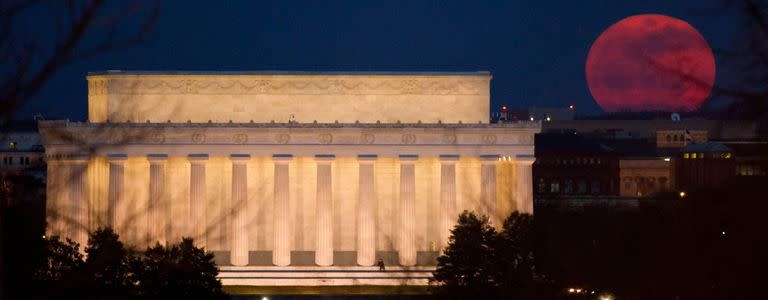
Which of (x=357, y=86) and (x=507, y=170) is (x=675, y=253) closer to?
(x=507, y=170)

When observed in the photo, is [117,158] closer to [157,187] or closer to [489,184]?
[157,187]

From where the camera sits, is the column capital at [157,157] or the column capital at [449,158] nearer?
the column capital at [157,157]

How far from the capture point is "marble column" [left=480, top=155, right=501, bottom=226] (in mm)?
103500

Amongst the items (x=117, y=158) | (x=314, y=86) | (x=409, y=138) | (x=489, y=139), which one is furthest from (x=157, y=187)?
(x=489, y=139)

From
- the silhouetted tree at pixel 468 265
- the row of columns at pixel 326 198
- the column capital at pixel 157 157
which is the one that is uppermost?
the column capital at pixel 157 157

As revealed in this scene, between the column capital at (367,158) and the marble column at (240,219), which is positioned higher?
the column capital at (367,158)

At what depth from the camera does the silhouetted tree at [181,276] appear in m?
67.7

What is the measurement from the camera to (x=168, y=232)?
101m

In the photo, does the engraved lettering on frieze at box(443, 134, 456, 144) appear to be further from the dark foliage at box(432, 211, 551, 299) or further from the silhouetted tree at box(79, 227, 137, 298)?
the silhouetted tree at box(79, 227, 137, 298)

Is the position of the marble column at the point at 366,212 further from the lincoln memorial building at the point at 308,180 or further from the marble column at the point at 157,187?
the marble column at the point at 157,187

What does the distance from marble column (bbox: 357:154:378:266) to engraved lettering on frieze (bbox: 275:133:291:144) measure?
5284 mm

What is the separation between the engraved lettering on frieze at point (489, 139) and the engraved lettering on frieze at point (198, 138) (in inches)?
791

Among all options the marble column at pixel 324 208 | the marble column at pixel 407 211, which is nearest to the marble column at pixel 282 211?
the marble column at pixel 324 208

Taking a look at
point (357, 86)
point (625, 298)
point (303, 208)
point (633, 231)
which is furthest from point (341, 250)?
point (625, 298)
